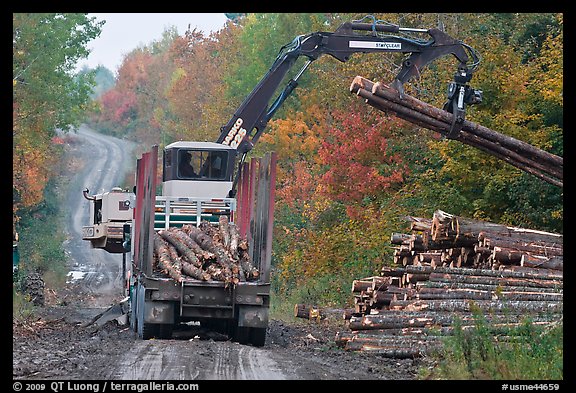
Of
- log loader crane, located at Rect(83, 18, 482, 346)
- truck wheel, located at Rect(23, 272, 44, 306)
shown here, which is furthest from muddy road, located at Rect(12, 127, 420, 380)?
truck wheel, located at Rect(23, 272, 44, 306)

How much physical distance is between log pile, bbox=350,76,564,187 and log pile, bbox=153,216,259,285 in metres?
3.92

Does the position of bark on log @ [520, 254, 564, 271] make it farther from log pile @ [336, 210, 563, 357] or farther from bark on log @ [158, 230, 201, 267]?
bark on log @ [158, 230, 201, 267]

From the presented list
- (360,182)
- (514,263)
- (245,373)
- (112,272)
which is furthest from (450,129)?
(112,272)

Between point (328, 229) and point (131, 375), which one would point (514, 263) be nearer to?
point (131, 375)

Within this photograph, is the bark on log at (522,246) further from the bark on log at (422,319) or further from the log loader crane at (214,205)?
the log loader crane at (214,205)

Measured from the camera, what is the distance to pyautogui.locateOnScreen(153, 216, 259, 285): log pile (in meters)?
19.5

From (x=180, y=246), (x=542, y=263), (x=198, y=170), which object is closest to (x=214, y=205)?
(x=180, y=246)

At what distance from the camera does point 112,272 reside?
187 feet

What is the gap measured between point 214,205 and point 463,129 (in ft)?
18.6

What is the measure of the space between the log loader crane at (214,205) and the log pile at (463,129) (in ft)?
1.69

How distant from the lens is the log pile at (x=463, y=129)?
2120cm

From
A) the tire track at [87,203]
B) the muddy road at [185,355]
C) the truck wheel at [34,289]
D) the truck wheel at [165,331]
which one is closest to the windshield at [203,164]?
the muddy road at [185,355]

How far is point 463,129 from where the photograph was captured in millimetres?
21891
